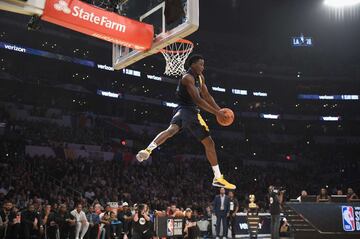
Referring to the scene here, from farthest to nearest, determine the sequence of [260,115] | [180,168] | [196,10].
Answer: [260,115] < [180,168] < [196,10]

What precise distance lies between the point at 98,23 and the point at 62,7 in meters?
0.65

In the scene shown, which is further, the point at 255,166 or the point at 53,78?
the point at 255,166

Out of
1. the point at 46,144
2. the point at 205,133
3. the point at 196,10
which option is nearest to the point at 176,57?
the point at 196,10

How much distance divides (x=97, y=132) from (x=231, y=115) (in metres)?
23.7

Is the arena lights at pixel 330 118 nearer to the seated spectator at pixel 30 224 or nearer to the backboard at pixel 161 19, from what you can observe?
the seated spectator at pixel 30 224

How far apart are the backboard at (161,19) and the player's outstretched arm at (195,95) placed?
1246mm

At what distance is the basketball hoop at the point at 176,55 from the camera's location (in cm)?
884

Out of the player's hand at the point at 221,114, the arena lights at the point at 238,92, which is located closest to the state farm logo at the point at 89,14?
the player's hand at the point at 221,114

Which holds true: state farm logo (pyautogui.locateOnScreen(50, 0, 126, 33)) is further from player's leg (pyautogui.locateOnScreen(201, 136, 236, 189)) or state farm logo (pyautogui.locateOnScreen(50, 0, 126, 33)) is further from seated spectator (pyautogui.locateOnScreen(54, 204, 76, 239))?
seated spectator (pyautogui.locateOnScreen(54, 204, 76, 239))

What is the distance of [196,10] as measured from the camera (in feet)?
20.5

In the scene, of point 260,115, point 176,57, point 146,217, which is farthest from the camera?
point 260,115

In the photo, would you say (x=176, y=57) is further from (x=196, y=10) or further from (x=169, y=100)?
(x=169, y=100)

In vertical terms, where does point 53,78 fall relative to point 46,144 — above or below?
above

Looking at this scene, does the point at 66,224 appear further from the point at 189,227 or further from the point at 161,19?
the point at 161,19
